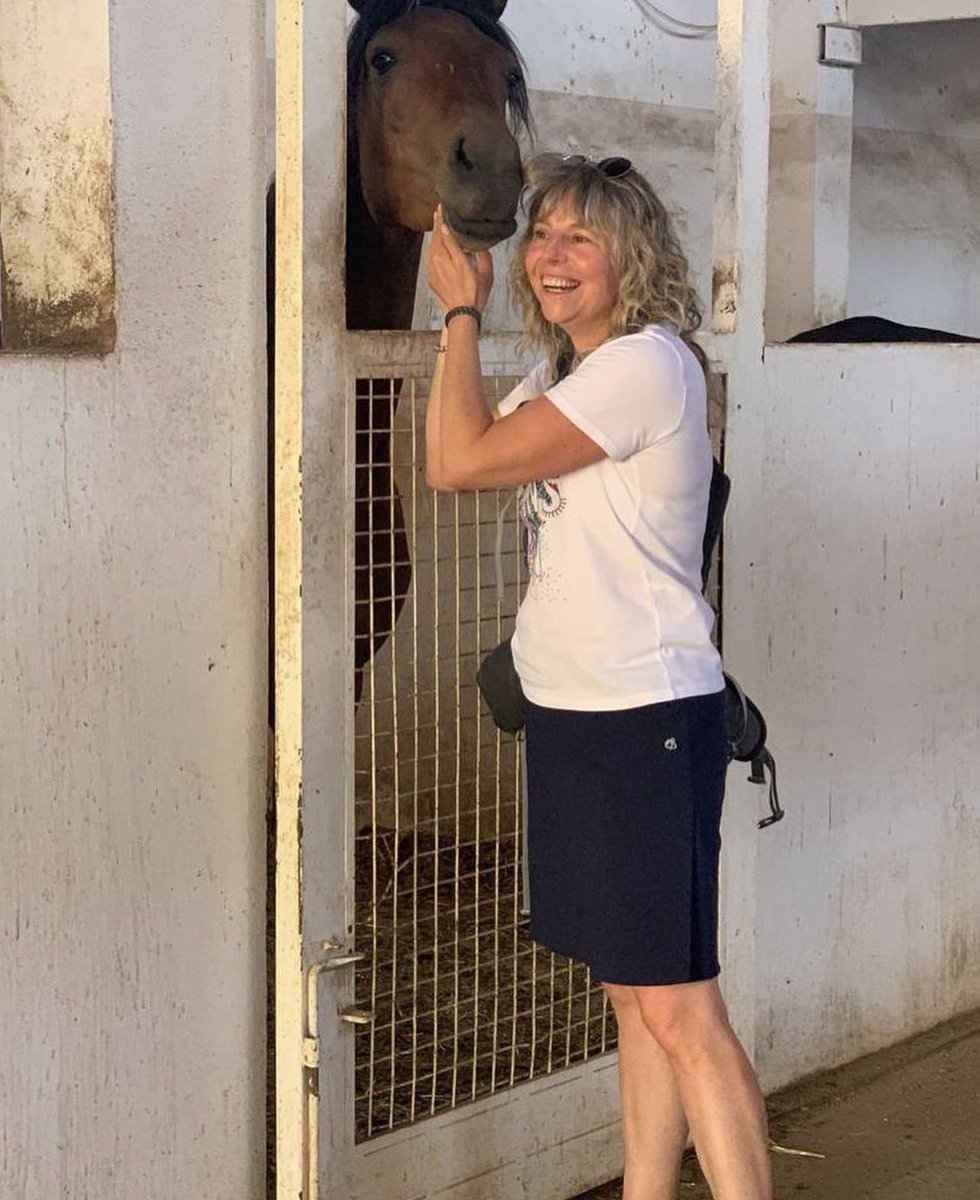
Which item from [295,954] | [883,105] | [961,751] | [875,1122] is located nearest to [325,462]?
[295,954]

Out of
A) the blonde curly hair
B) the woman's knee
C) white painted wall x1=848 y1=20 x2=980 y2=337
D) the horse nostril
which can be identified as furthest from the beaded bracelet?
white painted wall x1=848 y1=20 x2=980 y2=337

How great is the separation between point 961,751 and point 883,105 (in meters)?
4.54

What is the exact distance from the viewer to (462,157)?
122 inches

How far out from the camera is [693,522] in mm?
2486

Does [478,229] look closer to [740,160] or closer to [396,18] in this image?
[740,160]

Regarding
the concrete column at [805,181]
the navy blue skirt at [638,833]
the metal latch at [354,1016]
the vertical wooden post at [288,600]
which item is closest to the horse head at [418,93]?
the vertical wooden post at [288,600]

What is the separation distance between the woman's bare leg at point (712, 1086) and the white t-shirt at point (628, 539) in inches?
16.9

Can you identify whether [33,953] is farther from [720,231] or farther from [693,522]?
[720,231]

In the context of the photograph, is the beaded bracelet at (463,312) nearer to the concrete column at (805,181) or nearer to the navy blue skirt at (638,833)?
the navy blue skirt at (638,833)

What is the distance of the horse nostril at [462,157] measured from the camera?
10.0ft

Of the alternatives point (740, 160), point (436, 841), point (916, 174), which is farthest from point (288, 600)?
point (916, 174)

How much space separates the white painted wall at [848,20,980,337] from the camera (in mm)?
7988

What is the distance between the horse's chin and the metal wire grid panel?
0.75 ft

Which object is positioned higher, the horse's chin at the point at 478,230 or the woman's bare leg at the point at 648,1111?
the horse's chin at the point at 478,230
